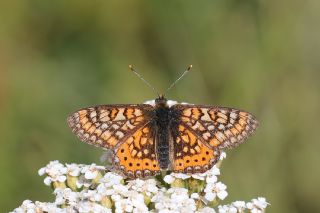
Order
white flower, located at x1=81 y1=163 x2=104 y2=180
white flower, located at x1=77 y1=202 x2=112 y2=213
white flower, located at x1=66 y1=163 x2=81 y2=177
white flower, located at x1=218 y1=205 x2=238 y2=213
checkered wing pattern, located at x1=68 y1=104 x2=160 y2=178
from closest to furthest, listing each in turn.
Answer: white flower, located at x1=77 y1=202 x2=112 y2=213
white flower, located at x1=218 y1=205 x2=238 y2=213
checkered wing pattern, located at x1=68 y1=104 x2=160 y2=178
white flower, located at x1=81 y1=163 x2=104 y2=180
white flower, located at x1=66 y1=163 x2=81 y2=177

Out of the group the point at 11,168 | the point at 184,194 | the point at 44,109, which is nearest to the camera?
the point at 184,194

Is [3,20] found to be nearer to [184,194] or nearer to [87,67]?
[87,67]

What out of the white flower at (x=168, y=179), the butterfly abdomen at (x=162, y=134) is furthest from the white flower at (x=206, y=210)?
the butterfly abdomen at (x=162, y=134)

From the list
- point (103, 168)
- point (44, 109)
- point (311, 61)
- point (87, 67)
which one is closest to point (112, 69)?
point (87, 67)

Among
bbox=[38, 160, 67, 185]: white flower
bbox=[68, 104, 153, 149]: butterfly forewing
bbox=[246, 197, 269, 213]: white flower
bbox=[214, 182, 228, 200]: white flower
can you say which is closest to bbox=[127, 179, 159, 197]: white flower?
bbox=[68, 104, 153, 149]: butterfly forewing

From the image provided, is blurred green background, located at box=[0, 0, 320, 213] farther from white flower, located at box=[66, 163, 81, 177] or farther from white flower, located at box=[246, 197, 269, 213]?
white flower, located at box=[66, 163, 81, 177]

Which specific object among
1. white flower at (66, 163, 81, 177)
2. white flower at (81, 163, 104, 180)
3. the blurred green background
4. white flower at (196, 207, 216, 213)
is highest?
the blurred green background

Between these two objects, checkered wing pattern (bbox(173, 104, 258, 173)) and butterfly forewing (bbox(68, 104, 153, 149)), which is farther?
butterfly forewing (bbox(68, 104, 153, 149))
